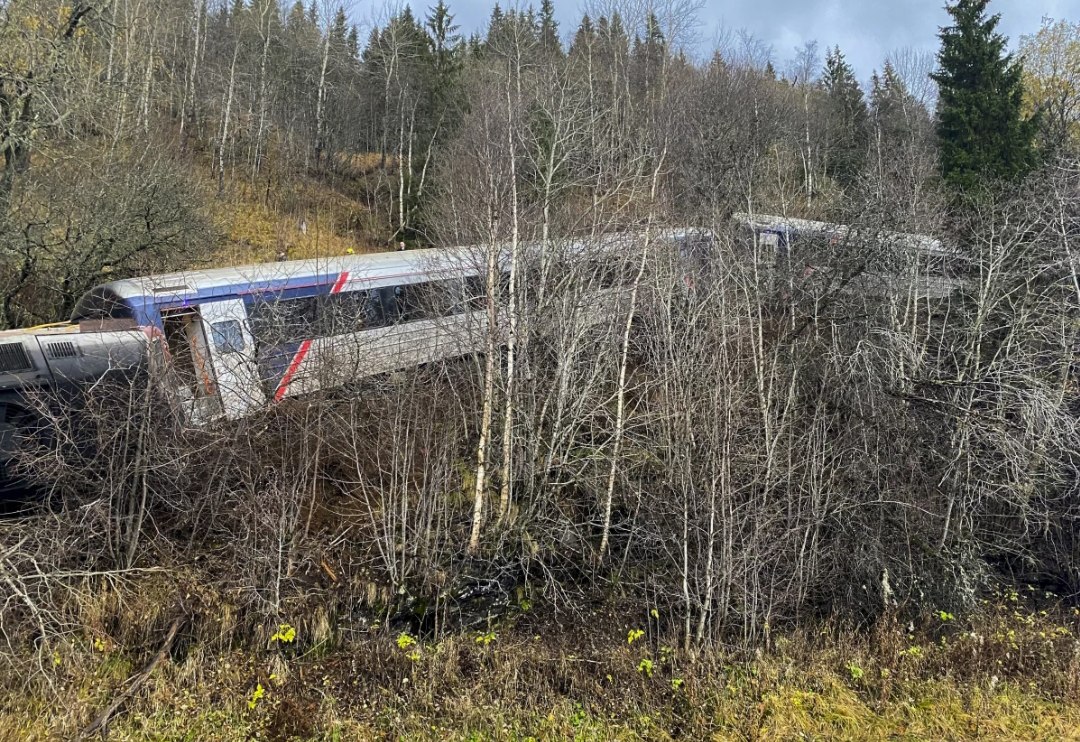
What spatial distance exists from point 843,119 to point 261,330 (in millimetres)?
30202

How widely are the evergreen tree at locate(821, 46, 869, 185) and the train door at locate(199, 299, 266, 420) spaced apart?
20029mm

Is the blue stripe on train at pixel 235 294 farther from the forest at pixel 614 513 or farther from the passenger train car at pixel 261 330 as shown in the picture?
the forest at pixel 614 513

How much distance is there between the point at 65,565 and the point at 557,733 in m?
5.19

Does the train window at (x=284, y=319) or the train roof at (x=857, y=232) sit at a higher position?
the train roof at (x=857, y=232)

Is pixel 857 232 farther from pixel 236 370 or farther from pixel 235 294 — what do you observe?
pixel 235 294

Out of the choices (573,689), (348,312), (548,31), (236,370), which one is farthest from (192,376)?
(548,31)

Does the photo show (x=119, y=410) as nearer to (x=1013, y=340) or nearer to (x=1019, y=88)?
(x=1013, y=340)

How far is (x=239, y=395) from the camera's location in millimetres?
7559

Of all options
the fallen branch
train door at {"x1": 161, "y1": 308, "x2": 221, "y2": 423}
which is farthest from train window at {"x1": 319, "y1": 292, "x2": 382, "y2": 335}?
the fallen branch

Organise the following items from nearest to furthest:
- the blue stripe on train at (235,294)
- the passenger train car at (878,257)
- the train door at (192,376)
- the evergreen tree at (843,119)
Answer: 1. the train door at (192,376)
2. the blue stripe on train at (235,294)
3. the passenger train car at (878,257)
4. the evergreen tree at (843,119)

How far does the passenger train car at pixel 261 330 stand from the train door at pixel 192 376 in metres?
0.01

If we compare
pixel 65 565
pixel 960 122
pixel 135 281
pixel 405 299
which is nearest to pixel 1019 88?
pixel 960 122

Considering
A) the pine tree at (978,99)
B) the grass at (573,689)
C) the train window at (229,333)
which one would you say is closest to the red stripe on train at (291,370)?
the train window at (229,333)

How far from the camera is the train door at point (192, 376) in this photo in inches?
283
